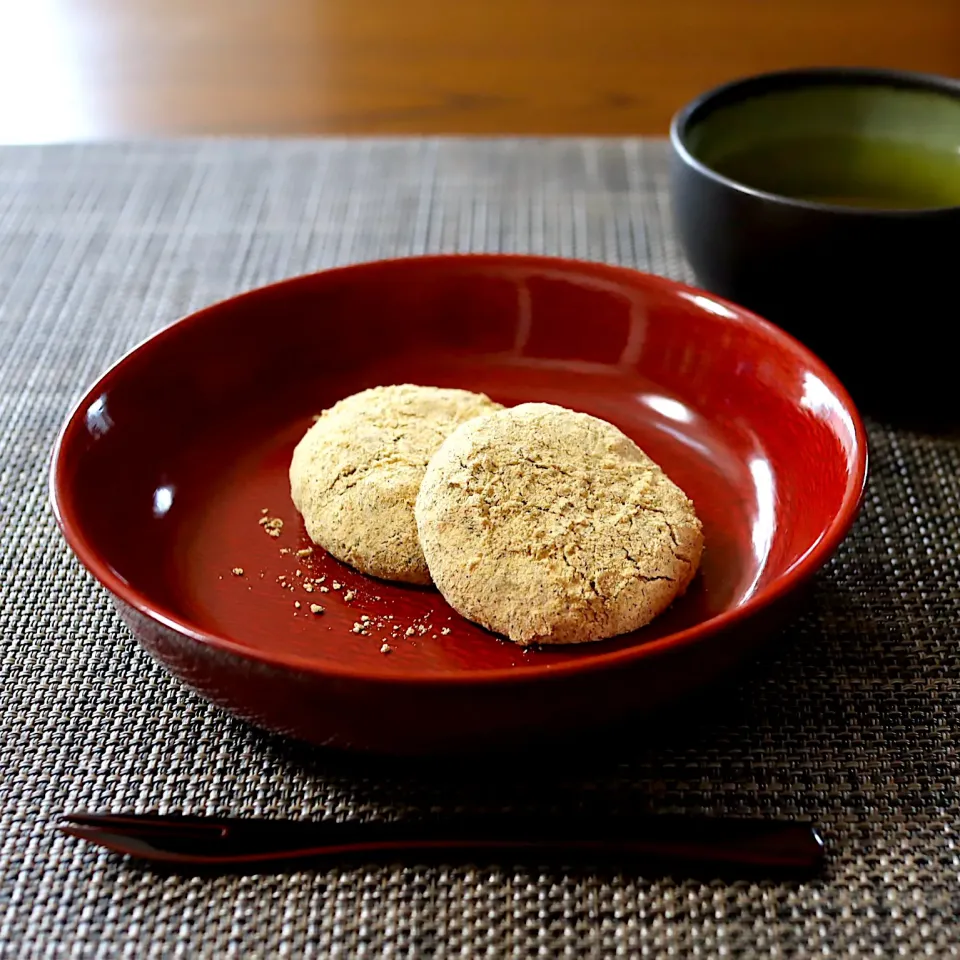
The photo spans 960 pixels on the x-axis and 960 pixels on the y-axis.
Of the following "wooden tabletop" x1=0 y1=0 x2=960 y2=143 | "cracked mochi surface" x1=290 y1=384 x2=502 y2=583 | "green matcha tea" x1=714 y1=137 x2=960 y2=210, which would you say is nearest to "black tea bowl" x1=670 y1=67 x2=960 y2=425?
"green matcha tea" x1=714 y1=137 x2=960 y2=210

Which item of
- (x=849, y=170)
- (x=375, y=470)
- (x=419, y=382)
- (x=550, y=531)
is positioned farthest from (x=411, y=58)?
(x=550, y=531)

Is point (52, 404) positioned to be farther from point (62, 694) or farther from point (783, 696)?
point (783, 696)

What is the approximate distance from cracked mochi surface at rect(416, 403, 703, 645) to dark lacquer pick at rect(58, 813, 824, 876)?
4.5 inches

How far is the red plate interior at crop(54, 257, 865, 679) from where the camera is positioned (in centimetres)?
69

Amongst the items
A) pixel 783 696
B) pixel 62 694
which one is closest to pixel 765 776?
pixel 783 696

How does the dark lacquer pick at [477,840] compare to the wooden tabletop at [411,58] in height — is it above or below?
above

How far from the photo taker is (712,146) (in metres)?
1.06

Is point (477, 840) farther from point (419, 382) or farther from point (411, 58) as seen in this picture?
point (411, 58)

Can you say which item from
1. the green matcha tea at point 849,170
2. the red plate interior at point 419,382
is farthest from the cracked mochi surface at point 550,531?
the green matcha tea at point 849,170

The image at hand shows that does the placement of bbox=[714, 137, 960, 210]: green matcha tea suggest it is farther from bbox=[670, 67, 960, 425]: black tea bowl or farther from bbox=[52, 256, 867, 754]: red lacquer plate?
bbox=[52, 256, 867, 754]: red lacquer plate

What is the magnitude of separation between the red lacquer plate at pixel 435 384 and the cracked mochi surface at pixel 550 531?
0.02 m

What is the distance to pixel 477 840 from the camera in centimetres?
59

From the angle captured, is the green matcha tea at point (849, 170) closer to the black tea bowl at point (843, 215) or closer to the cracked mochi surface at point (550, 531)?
the black tea bowl at point (843, 215)

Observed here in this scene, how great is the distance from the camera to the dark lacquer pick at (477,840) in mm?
590
